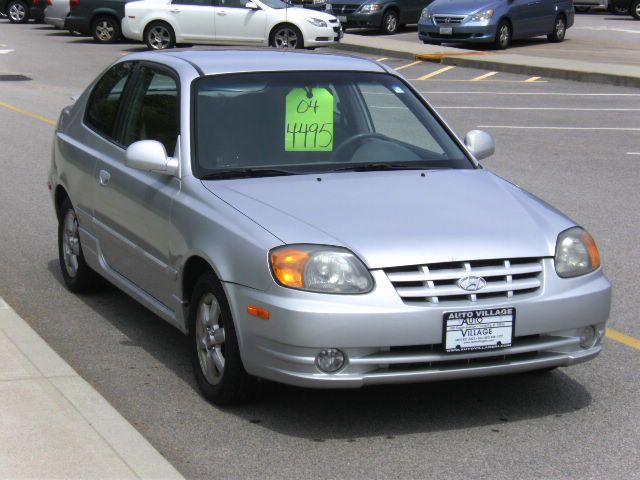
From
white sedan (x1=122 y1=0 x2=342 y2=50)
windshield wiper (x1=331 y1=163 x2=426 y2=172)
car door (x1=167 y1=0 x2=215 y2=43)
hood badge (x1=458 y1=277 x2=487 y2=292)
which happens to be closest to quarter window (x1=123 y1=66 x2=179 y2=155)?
windshield wiper (x1=331 y1=163 x2=426 y2=172)

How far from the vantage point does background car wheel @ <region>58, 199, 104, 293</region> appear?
780 cm

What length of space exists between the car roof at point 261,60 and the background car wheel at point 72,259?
1.27m

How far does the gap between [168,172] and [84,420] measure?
1.43 m

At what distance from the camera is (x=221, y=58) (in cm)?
686

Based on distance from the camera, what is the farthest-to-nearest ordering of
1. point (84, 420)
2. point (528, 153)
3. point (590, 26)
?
point (590, 26) < point (528, 153) < point (84, 420)

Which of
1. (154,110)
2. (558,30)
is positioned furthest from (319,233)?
(558,30)

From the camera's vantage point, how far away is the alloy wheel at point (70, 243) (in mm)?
7832

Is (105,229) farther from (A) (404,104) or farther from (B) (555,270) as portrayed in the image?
(B) (555,270)

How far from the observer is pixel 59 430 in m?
5.18

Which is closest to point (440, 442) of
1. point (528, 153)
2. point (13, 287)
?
point (13, 287)

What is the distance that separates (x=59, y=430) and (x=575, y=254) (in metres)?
2.39

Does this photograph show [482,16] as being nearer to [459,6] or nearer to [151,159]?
[459,6]

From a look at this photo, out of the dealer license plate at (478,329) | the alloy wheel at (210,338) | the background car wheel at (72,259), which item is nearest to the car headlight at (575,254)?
the dealer license plate at (478,329)

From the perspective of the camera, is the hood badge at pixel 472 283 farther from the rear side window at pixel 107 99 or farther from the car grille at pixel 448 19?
the car grille at pixel 448 19
